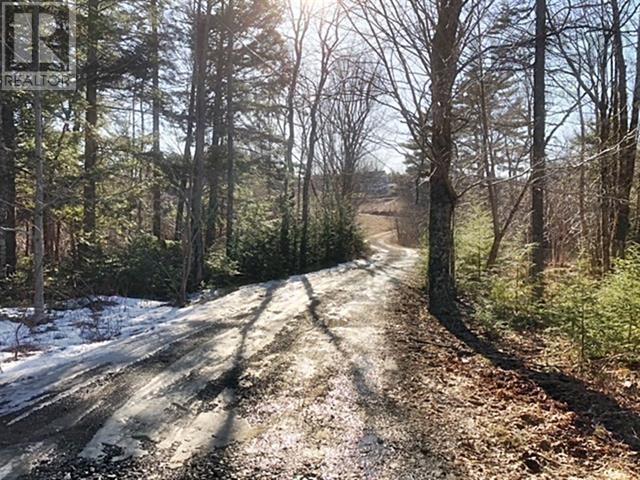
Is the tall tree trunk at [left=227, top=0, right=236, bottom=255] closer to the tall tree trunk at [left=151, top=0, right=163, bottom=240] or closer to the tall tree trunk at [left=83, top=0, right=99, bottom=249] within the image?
the tall tree trunk at [left=151, top=0, right=163, bottom=240]

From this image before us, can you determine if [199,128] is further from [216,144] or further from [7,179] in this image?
[216,144]

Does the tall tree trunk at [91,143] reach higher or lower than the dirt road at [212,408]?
higher

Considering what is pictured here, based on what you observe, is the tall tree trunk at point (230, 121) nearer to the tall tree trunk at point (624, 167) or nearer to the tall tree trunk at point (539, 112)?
the tall tree trunk at point (539, 112)

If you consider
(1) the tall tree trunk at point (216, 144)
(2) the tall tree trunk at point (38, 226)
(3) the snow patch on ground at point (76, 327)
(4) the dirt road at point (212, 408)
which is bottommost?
(3) the snow patch on ground at point (76, 327)

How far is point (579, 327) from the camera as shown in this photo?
4.41m

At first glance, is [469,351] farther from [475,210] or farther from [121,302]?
[121,302]

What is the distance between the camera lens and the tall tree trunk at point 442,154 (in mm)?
6414

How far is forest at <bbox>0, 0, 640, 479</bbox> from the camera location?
9.59ft

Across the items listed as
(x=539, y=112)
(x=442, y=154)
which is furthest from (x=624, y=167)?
(x=442, y=154)

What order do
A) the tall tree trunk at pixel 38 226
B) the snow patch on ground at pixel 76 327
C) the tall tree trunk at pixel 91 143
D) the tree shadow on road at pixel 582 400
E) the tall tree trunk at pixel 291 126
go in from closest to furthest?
the tree shadow on road at pixel 582 400 → the snow patch on ground at pixel 76 327 → the tall tree trunk at pixel 38 226 → the tall tree trunk at pixel 91 143 → the tall tree trunk at pixel 291 126

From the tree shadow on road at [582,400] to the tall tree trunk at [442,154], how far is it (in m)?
2.23

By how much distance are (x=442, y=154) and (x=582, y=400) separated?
442 cm

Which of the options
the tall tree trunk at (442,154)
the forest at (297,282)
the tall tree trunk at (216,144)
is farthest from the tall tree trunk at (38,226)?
the tall tree trunk at (216,144)

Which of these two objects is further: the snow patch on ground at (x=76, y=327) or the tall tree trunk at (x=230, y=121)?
the tall tree trunk at (x=230, y=121)
